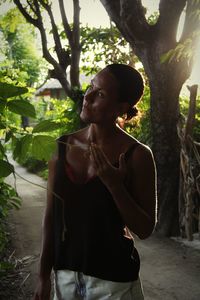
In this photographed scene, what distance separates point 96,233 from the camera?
58.0 inches

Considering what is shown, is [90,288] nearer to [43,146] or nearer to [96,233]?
[96,233]

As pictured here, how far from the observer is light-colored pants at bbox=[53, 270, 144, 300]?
1.45 meters

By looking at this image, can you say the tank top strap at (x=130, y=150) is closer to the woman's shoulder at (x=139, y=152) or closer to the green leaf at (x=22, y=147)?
the woman's shoulder at (x=139, y=152)

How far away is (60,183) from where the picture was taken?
60.3 inches

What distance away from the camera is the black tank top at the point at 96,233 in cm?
145

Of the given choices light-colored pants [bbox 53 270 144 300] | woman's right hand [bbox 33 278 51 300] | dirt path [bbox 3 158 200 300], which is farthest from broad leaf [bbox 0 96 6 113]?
dirt path [bbox 3 158 200 300]

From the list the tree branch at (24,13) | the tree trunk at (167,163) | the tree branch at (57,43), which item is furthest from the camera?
the tree branch at (57,43)

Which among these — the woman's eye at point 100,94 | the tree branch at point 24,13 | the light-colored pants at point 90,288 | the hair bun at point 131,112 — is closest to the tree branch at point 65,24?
the tree branch at point 24,13

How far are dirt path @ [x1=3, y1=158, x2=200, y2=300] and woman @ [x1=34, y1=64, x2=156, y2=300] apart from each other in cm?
264

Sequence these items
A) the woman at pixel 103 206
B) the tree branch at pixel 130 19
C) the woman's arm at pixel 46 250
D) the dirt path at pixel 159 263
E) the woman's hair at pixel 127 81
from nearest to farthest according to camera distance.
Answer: the woman at pixel 103 206 → the woman's hair at pixel 127 81 → the woman's arm at pixel 46 250 → the dirt path at pixel 159 263 → the tree branch at pixel 130 19

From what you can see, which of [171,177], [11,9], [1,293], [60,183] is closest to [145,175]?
[60,183]

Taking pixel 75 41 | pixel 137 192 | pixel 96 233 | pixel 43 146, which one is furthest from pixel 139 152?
pixel 75 41

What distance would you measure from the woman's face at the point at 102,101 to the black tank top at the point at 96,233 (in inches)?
6.9

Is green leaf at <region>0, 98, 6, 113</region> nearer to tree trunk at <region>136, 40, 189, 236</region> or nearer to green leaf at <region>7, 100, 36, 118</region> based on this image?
green leaf at <region>7, 100, 36, 118</region>
